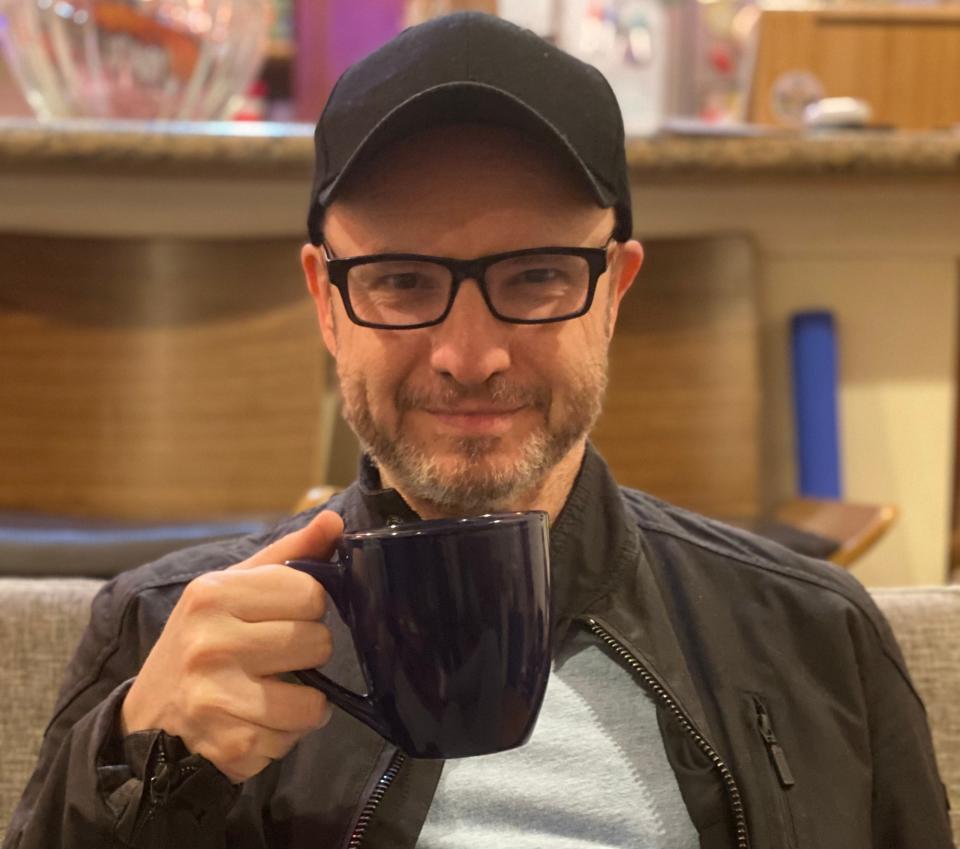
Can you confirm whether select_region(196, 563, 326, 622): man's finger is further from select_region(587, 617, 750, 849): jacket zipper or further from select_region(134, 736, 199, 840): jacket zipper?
select_region(587, 617, 750, 849): jacket zipper

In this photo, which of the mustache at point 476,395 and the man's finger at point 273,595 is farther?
the mustache at point 476,395

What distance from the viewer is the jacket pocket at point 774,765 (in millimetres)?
847

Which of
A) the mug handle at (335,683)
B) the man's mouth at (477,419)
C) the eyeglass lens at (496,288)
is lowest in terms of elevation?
the mug handle at (335,683)

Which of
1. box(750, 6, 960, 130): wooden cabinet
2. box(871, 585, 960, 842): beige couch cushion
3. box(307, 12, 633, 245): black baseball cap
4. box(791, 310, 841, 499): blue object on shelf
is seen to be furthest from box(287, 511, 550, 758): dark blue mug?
box(750, 6, 960, 130): wooden cabinet

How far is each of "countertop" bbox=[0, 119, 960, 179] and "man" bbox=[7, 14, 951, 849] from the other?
0.77 metres

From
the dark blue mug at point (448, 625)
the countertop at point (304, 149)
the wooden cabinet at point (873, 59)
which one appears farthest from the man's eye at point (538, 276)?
the wooden cabinet at point (873, 59)

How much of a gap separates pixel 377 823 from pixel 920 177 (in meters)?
1.39

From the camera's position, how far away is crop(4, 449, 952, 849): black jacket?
83 centimetres

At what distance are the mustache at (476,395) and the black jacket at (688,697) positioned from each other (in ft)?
0.23

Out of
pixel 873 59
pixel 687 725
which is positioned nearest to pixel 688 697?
pixel 687 725

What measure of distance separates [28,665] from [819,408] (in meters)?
1.28

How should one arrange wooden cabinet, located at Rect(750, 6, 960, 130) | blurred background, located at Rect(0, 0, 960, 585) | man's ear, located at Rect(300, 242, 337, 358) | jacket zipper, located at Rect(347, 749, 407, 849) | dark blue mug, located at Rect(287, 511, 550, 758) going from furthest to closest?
wooden cabinet, located at Rect(750, 6, 960, 130) → blurred background, located at Rect(0, 0, 960, 585) → man's ear, located at Rect(300, 242, 337, 358) → jacket zipper, located at Rect(347, 749, 407, 849) → dark blue mug, located at Rect(287, 511, 550, 758)

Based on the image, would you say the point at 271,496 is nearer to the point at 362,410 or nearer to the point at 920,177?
the point at 362,410

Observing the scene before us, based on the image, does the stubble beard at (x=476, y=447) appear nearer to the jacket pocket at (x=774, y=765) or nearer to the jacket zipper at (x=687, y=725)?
the jacket zipper at (x=687, y=725)
